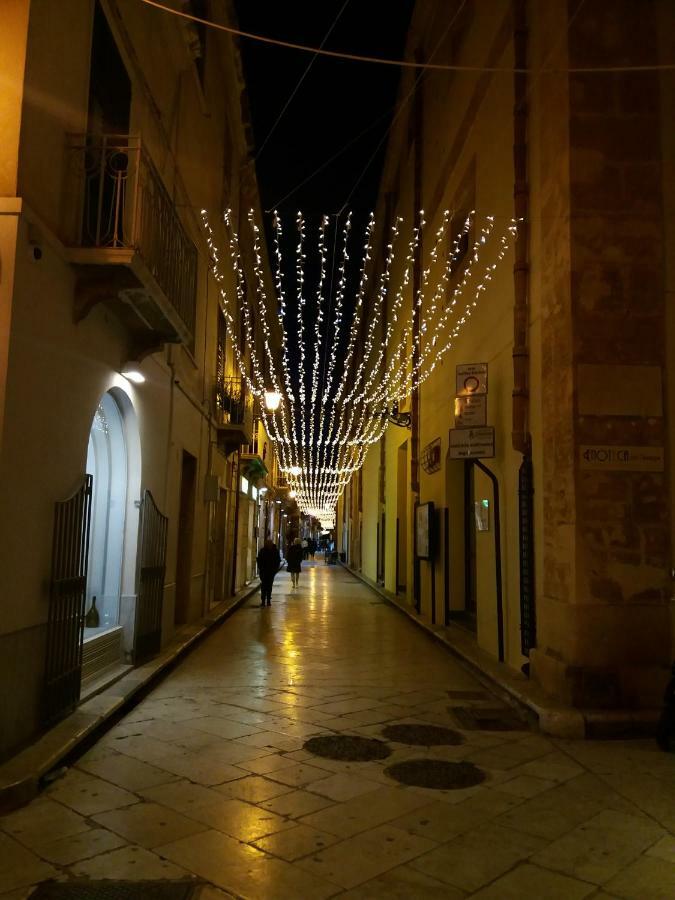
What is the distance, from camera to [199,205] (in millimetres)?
13305

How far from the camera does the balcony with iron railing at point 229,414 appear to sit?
53.0 feet

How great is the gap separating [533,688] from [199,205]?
398 inches

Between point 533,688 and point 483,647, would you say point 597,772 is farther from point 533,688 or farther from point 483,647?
point 483,647

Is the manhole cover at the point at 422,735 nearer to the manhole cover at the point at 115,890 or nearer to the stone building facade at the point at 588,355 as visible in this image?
the stone building facade at the point at 588,355

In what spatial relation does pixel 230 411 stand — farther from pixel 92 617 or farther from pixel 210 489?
pixel 92 617

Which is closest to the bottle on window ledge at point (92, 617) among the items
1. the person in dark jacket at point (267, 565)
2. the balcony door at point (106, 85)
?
the balcony door at point (106, 85)

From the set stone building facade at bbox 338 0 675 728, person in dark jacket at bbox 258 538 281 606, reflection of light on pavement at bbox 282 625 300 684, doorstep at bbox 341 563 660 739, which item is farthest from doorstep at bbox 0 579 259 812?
person in dark jacket at bbox 258 538 281 606

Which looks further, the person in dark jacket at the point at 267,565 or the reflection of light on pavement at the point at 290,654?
the person in dark jacket at the point at 267,565

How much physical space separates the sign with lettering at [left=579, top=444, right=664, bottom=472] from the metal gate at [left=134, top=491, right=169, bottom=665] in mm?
5408

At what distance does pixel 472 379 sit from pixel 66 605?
19.9ft

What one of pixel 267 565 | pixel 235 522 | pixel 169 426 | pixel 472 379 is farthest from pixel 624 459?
pixel 235 522

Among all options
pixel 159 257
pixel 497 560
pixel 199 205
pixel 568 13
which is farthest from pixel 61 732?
pixel 199 205

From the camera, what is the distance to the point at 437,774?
5500mm

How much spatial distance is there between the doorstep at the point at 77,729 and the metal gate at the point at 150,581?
0.79 feet
